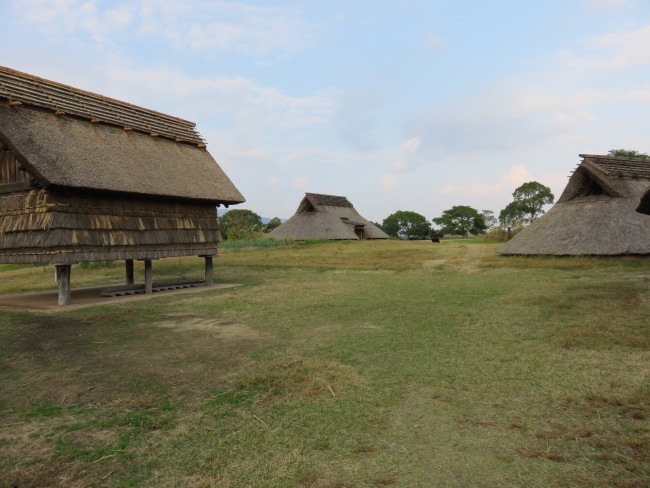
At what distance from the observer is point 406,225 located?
3194 inches

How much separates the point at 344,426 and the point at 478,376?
2232 mm

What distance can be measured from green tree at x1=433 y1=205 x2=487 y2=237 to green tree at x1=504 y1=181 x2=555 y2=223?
8.94 meters

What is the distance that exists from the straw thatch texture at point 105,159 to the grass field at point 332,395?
146 inches

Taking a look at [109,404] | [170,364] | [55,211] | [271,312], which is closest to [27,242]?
[55,211]

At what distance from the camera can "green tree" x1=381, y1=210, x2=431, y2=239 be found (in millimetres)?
78750

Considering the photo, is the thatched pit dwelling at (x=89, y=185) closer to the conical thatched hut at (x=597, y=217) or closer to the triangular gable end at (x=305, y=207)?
the conical thatched hut at (x=597, y=217)

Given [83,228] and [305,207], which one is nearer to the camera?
[83,228]

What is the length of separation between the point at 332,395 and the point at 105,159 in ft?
36.7

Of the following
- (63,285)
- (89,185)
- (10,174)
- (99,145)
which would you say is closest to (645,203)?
(89,185)

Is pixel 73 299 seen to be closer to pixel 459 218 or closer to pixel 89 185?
pixel 89 185

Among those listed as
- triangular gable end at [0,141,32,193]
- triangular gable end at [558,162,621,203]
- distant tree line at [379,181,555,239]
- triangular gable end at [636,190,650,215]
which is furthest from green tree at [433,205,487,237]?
triangular gable end at [0,141,32,193]

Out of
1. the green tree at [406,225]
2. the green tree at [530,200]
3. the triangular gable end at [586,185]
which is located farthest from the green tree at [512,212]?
the triangular gable end at [586,185]

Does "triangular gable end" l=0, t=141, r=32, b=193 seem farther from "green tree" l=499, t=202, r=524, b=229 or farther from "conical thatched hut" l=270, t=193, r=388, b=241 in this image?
"green tree" l=499, t=202, r=524, b=229

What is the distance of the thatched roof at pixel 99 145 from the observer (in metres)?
11.4
